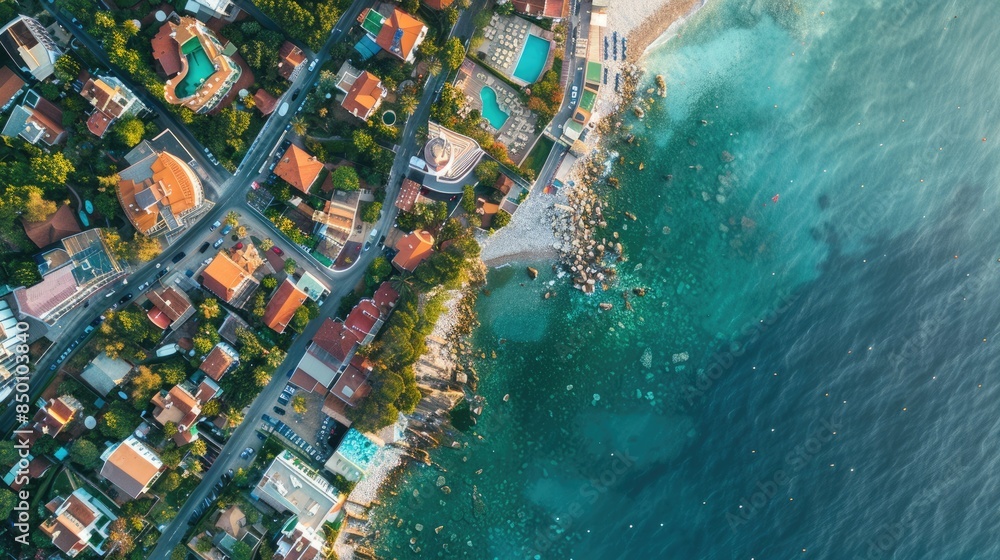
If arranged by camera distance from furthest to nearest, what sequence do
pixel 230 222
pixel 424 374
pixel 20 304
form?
1. pixel 424 374
2. pixel 230 222
3. pixel 20 304

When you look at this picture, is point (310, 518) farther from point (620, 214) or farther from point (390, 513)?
point (620, 214)

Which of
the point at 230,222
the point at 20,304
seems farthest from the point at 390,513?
the point at 20,304

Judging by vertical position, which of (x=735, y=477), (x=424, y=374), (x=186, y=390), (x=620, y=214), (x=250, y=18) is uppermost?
(x=620, y=214)

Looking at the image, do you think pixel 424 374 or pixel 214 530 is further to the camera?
pixel 424 374

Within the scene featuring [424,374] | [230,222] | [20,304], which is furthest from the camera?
[424,374]

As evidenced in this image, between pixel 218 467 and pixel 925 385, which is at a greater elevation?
pixel 925 385

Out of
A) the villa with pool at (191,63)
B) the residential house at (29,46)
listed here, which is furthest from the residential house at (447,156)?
the residential house at (29,46)

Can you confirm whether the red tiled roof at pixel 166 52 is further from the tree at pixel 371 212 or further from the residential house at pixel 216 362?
the residential house at pixel 216 362
